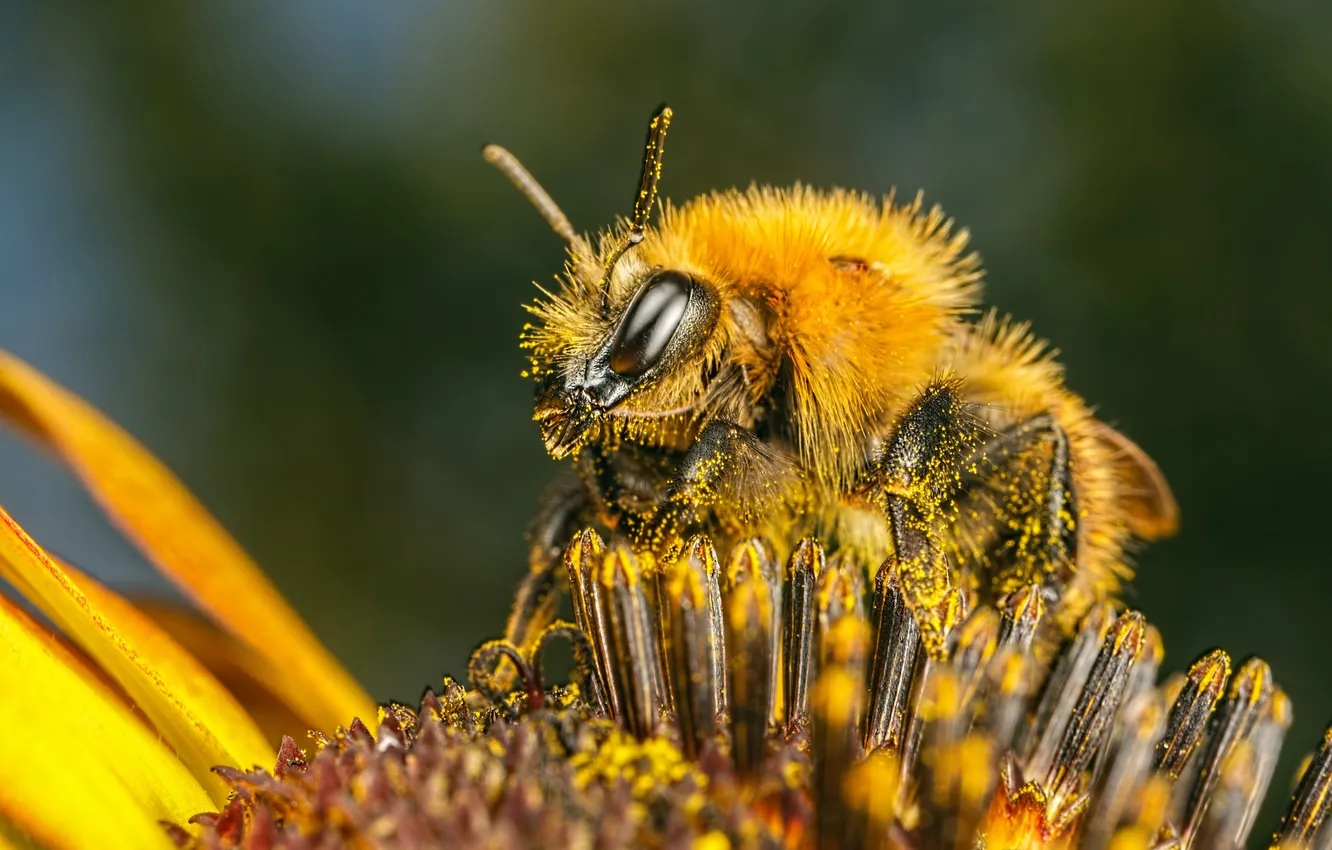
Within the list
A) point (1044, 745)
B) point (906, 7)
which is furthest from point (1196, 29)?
point (1044, 745)

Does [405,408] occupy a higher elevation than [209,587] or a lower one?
higher

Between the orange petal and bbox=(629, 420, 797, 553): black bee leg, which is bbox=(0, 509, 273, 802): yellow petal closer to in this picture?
the orange petal

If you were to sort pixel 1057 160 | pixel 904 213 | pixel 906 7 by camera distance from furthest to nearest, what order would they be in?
pixel 906 7
pixel 1057 160
pixel 904 213

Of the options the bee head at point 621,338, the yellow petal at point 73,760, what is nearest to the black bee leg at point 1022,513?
the bee head at point 621,338

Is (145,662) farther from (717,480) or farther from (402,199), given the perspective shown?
(402,199)

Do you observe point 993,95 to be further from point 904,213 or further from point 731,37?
point 904,213

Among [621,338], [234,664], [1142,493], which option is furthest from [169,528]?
[1142,493]
